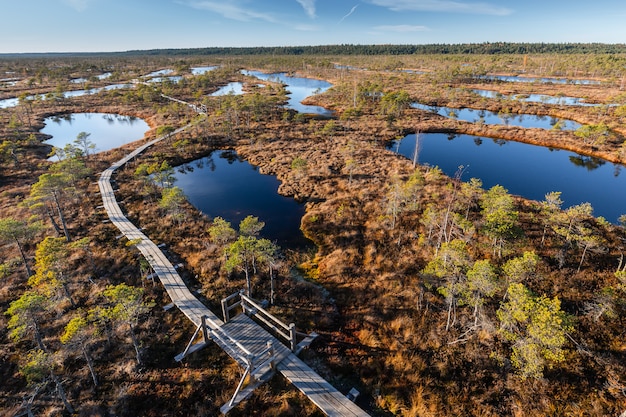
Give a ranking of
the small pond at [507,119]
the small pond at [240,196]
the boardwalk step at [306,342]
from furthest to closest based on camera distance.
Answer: the small pond at [507,119] → the small pond at [240,196] → the boardwalk step at [306,342]

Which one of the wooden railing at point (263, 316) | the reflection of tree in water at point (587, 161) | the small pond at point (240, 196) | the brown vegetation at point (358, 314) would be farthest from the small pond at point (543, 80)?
the wooden railing at point (263, 316)

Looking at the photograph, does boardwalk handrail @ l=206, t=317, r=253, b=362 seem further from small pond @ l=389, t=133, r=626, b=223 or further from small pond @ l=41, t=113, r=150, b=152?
small pond @ l=41, t=113, r=150, b=152

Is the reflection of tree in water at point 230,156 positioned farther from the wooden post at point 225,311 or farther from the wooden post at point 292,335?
the wooden post at point 292,335

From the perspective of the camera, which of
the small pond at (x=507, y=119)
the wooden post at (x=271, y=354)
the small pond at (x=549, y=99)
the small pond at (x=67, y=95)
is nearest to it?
the wooden post at (x=271, y=354)

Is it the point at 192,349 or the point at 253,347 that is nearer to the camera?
the point at 253,347

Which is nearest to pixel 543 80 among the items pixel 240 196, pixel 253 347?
pixel 240 196

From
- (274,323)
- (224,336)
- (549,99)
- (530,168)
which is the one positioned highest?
(549,99)

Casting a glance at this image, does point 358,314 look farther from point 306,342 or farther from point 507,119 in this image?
point 507,119
